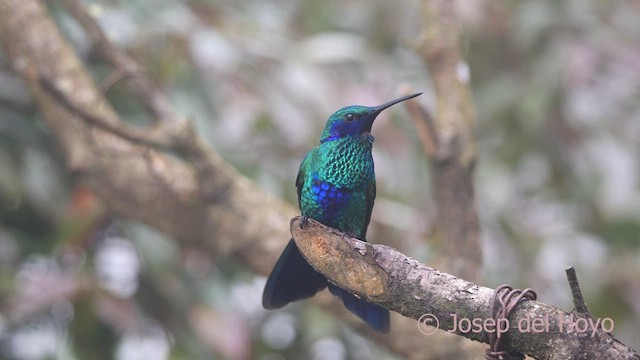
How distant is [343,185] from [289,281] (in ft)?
0.84

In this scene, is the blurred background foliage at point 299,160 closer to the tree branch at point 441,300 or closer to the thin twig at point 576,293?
the tree branch at point 441,300

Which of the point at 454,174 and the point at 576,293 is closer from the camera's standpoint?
the point at 576,293

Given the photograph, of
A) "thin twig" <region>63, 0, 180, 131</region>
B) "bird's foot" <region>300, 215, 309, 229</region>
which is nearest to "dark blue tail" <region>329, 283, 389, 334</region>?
"bird's foot" <region>300, 215, 309, 229</region>

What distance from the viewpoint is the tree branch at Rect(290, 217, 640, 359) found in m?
1.69

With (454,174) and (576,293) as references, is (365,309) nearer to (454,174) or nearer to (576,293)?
(576,293)

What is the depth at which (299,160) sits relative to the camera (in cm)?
417

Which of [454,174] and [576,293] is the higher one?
[454,174]

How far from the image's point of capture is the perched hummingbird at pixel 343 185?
223 cm

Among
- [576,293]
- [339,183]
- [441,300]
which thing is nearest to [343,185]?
[339,183]

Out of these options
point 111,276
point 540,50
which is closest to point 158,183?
point 111,276

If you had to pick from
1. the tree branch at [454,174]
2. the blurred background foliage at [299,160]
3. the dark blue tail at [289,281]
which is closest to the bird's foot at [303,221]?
the dark blue tail at [289,281]

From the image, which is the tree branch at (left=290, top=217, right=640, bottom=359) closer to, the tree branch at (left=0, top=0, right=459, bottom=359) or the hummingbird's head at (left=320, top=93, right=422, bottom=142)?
the hummingbird's head at (left=320, top=93, right=422, bottom=142)

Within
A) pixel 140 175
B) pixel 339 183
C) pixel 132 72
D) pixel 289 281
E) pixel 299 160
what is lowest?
pixel 289 281

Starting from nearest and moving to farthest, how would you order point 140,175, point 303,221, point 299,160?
point 303,221 → point 140,175 → point 299,160
